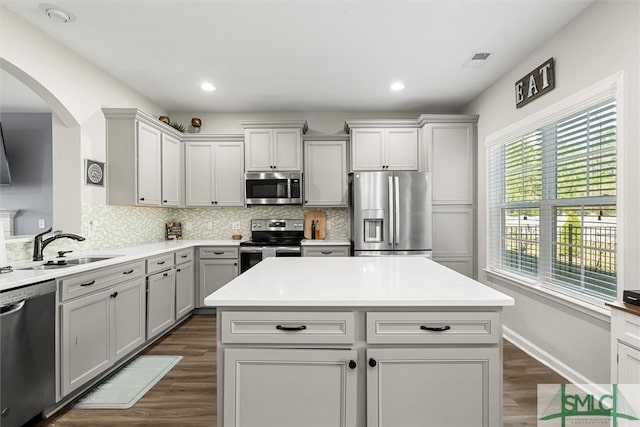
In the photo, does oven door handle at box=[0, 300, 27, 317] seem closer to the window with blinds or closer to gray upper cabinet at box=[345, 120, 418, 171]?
gray upper cabinet at box=[345, 120, 418, 171]

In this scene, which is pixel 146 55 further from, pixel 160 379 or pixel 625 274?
pixel 625 274

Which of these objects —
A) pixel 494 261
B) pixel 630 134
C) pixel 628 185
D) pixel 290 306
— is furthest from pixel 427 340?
pixel 494 261

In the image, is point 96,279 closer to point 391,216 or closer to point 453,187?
point 391,216

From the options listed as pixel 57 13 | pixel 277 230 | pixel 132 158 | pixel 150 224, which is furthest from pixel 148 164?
pixel 277 230

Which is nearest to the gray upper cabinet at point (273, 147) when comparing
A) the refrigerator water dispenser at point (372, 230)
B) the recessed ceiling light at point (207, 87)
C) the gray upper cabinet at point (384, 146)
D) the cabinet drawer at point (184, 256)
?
the recessed ceiling light at point (207, 87)

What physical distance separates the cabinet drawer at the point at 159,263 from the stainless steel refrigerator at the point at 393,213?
213 centimetres

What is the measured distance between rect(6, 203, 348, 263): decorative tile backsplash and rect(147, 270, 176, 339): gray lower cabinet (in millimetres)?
661

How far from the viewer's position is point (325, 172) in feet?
14.6

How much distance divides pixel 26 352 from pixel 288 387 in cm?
164

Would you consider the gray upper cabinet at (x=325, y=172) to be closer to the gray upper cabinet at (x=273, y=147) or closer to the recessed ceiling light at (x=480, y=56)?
the gray upper cabinet at (x=273, y=147)

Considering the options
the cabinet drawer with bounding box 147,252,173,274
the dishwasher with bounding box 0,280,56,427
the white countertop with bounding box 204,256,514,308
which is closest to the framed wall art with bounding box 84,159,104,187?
the cabinet drawer with bounding box 147,252,173,274

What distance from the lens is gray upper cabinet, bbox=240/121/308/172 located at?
436 cm

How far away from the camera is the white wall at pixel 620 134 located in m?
2.00

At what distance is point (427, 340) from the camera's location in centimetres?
139
